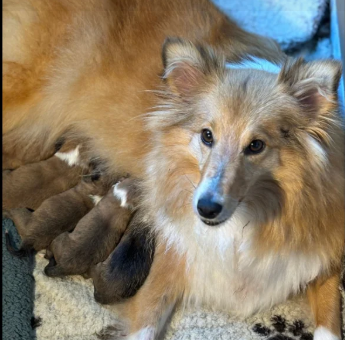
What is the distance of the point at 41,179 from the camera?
9.13 feet

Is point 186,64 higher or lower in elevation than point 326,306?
higher

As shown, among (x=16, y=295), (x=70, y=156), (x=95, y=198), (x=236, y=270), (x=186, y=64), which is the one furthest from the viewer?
(x=70, y=156)

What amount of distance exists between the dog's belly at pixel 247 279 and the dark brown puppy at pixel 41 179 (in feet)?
2.79

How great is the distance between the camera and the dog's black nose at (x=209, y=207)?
6.27ft

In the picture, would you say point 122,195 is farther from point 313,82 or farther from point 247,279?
point 313,82

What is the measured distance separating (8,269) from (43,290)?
7.4 inches

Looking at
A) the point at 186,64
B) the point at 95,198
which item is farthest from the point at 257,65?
the point at 95,198

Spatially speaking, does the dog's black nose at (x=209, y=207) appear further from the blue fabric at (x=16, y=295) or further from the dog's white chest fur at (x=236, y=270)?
the blue fabric at (x=16, y=295)

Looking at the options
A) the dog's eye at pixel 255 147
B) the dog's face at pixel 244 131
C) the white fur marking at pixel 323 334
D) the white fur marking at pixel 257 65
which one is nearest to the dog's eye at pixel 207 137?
the dog's face at pixel 244 131

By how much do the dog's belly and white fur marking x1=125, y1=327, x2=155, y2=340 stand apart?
0.71 feet

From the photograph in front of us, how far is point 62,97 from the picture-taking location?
2.93m

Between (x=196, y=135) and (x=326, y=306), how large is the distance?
0.92 m

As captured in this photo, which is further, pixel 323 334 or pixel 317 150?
pixel 323 334

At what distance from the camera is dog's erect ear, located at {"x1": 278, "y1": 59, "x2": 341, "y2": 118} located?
1.93 metres
